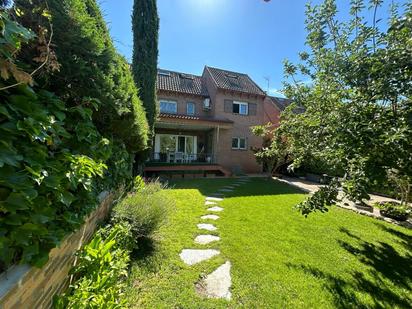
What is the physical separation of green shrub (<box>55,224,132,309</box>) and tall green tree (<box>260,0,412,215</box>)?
2912mm

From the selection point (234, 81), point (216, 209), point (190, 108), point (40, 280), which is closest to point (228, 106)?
point (234, 81)

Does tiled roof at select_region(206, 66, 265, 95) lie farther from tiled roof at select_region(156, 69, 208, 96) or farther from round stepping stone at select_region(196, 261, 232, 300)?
round stepping stone at select_region(196, 261, 232, 300)

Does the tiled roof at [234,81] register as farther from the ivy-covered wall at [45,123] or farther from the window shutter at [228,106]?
the ivy-covered wall at [45,123]

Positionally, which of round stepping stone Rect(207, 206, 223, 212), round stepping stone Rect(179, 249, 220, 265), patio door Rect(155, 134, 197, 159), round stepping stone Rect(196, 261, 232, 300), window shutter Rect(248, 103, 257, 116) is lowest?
round stepping stone Rect(196, 261, 232, 300)

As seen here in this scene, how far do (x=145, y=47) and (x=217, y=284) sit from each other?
9.77 m

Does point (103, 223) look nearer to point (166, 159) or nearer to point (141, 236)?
point (141, 236)

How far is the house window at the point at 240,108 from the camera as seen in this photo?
Answer: 18.1m

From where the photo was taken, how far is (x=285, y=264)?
3.75 m

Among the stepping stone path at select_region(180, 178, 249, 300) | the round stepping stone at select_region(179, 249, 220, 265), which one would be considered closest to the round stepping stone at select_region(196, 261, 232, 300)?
the stepping stone path at select_region(180, 178, 249, 300)

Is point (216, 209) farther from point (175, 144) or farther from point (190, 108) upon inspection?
point (190, 108)

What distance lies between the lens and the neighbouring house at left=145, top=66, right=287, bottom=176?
54.1 feet

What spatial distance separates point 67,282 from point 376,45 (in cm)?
486

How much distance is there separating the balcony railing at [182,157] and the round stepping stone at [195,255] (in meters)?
11.8

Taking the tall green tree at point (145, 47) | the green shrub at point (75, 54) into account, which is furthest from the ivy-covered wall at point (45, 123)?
the tall green tree at point (145, 47)
